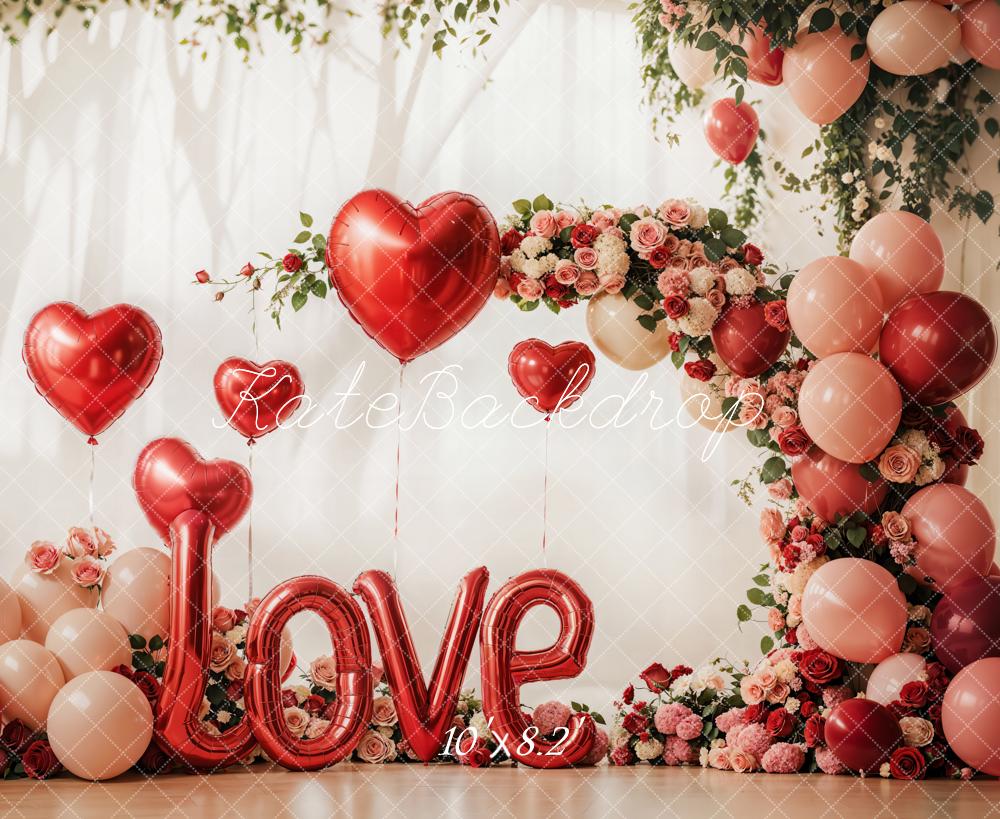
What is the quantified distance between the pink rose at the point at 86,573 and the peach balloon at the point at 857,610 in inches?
71.7

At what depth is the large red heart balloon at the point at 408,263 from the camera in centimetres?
282

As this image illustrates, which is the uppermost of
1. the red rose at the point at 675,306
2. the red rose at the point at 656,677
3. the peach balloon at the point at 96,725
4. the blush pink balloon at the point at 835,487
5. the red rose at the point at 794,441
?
the red rose at the point at 675,306

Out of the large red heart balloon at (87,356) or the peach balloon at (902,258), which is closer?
the large red heart balloon at (87,356)

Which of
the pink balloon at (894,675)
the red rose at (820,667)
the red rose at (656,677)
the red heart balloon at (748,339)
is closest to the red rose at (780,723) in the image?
the red rose at (820,667)

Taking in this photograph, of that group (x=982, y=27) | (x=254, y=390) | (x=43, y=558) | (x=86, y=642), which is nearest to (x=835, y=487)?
(x=982, y=27)

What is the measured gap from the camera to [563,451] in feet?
12.9

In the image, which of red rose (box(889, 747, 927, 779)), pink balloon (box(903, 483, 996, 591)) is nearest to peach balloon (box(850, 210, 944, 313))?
pink balloon (box(903, 483, 996, 591))

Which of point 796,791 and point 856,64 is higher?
point 856,64

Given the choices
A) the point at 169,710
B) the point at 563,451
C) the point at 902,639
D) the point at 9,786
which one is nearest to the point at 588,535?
the point at 563,451

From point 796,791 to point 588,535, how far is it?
136cm

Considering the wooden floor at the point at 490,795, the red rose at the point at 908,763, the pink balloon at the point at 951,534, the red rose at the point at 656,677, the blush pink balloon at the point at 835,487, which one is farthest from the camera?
the red rose at the point at 656,677

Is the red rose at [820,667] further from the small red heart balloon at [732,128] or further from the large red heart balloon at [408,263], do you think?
the small red heart balloon at [732,128]

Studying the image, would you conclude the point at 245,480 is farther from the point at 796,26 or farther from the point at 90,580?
the point at 796,26

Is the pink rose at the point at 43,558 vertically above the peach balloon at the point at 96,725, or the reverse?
the pink rose at the point at 43,558
